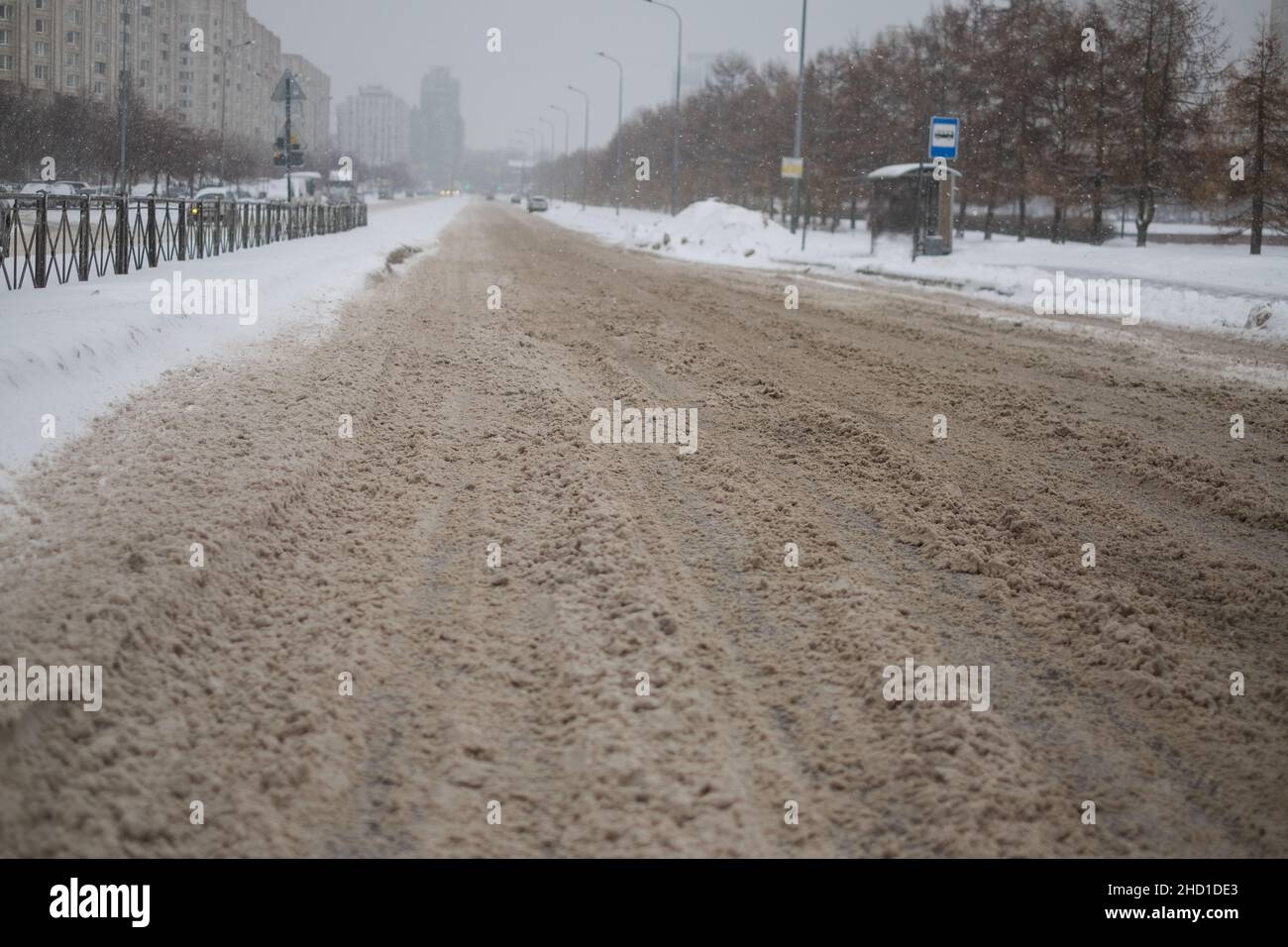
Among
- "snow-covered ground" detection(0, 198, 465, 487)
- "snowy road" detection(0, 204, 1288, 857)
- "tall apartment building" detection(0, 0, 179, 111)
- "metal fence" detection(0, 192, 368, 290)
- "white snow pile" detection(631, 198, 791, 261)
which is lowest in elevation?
"snowy road" detection(0, 204, 1288, 857)

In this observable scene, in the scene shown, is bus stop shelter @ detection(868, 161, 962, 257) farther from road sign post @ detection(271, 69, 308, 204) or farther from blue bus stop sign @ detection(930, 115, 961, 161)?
road sign post @ detection(271, 69, 308, 204)

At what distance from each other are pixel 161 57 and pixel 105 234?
73.5 m

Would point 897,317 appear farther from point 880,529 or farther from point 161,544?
point 161,544

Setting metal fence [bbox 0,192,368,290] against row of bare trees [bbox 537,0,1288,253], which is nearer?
metal fence [bbox 0,192,368,290]

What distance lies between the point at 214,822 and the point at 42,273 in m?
13.1

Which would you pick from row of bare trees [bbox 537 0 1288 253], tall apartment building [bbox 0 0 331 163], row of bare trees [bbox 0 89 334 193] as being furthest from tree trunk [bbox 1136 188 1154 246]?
row of bare trees [bbox 0 89 334 193]

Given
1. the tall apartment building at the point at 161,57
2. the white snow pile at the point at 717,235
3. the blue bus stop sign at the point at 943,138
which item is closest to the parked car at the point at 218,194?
the tall apartment building at the point at 161,57

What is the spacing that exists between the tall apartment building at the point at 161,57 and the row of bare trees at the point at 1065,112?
2839 centimetres

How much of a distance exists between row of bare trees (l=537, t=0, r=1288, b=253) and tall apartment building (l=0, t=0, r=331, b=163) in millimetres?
28393

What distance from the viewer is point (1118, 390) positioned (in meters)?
10.5

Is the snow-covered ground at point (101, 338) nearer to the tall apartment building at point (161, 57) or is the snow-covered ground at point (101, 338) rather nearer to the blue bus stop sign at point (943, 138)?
the tall apartment building at point (161, 57)

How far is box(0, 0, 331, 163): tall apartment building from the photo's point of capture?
33178mm

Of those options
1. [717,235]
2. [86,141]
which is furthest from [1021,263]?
[86,141]
